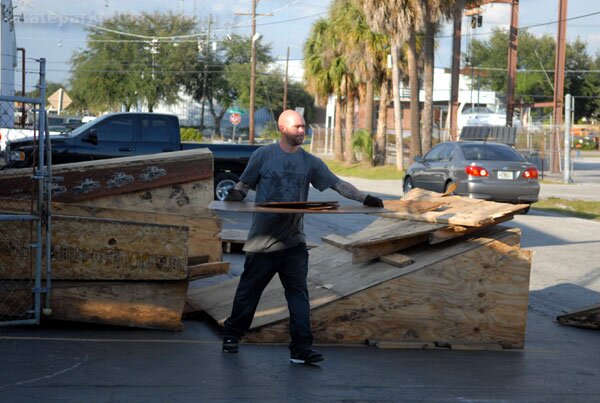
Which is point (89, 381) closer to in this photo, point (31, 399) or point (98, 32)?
point (31, 399)

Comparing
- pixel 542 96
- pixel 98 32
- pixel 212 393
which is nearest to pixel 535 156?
pixel 212 393

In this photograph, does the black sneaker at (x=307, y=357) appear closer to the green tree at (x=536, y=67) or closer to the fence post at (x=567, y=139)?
the fence post at (x=567, y=139)

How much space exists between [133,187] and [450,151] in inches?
517

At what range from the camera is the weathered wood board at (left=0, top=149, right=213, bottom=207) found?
25.6 ft

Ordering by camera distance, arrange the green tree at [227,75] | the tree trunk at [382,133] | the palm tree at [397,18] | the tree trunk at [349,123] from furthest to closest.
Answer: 1. the green tree at [227,75]
2. the tree trunk at [349,123]
3. the tree trunk at [382,133]
4. the palm tree at [397,18]

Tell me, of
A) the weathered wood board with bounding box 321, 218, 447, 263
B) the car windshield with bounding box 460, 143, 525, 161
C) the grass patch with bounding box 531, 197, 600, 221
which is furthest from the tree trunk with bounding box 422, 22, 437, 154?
the weathered wood board with bounding box 321, 218, 447, 263

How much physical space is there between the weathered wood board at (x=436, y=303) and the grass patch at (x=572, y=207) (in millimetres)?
13920

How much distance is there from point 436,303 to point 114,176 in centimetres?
319

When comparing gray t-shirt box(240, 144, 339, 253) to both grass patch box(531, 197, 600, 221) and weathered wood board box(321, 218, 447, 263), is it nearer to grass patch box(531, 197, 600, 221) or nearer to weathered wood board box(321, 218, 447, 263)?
weathered wood board box(321, 218, 447, 263)

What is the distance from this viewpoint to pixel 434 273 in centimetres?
700

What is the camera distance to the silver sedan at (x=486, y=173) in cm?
1934

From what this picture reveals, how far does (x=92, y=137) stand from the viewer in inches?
774

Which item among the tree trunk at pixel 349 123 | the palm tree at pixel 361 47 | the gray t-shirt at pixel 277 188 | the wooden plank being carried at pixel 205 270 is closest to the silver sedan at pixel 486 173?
the wooden plank being carried at pixel 205 270

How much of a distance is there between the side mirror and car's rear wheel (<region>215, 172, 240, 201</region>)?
2783 mm
